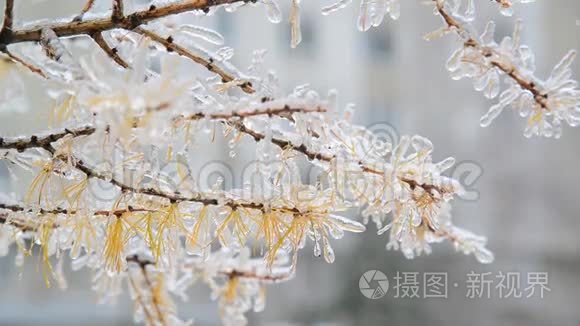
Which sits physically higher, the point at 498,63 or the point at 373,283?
the point at 498,63

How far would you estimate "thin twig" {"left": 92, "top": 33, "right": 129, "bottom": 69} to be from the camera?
361 mm

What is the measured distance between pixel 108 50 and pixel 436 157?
287 cm

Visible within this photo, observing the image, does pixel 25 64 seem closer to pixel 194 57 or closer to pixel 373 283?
pixel 194 57

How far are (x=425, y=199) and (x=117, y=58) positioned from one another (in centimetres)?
20

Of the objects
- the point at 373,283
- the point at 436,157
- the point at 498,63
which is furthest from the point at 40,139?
the point at 436,157

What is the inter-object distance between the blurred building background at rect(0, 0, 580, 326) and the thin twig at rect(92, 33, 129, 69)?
2673 mm

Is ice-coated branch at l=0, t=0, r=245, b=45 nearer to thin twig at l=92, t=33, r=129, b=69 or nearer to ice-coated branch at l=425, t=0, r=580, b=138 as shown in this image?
thin twig at l=92, t=33, r=129, b=69

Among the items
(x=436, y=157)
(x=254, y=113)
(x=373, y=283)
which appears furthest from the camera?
(x=436, y=157)

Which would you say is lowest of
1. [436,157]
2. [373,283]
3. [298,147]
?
[373,283]

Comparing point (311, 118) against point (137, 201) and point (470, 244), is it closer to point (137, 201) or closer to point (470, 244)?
point (137, 201)

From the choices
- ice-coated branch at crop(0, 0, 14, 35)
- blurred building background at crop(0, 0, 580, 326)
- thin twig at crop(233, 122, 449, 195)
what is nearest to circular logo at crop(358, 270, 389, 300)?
thin twig at crop(233, 122, 449, 195)

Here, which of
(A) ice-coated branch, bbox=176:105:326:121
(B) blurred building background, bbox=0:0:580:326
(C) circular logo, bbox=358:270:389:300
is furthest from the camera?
(B) blurred building background, bbox=0:0:580:326

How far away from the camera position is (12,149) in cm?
38

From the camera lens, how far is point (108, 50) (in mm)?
367
